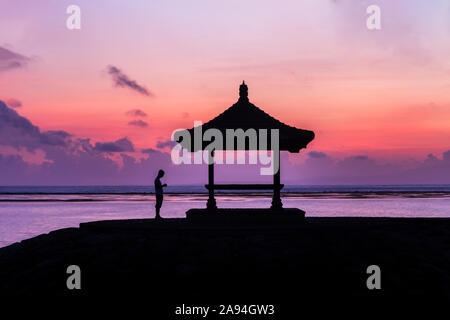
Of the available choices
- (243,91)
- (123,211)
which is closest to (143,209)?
(123,211)

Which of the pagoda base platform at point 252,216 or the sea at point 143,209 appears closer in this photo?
the pagoda base platform at point 252,216

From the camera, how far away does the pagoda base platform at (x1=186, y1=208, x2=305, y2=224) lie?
1680cm

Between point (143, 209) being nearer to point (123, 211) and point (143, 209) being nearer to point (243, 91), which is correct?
point (123, 211)

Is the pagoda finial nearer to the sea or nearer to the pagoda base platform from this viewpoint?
the pagoda base platform

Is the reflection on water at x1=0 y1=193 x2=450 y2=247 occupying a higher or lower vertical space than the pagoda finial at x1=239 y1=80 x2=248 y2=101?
lower

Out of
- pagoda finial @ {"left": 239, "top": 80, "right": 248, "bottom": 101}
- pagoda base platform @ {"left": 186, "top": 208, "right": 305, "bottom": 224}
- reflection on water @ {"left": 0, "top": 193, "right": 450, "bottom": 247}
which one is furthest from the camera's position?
reflection on water @ {"left": 0, "top": 193, "right": 450, "bottom": 247}

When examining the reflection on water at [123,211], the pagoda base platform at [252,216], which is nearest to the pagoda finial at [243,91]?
the pagoda base platform at [252,216]

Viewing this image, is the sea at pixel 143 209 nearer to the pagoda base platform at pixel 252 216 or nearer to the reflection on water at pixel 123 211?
the reflection on water at pixel 123 211

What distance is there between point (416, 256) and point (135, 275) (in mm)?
7370

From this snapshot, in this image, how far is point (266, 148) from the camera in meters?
18.0

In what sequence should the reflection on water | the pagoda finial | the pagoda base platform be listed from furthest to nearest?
1. the reflection on water
2. the pagoda finial
3. the pagoda base platform

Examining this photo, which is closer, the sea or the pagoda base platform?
the pagoda base platform

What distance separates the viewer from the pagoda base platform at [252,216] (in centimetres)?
1680

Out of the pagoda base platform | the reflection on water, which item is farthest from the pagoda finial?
the reflection on water
